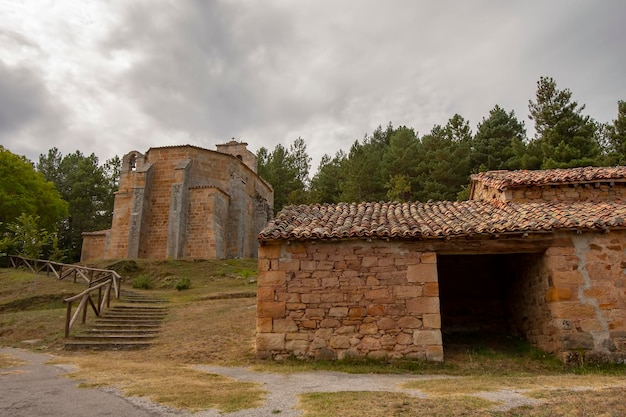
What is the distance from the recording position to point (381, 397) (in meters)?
5.05

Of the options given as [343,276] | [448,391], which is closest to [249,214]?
[343,276]

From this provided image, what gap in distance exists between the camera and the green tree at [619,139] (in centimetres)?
2483

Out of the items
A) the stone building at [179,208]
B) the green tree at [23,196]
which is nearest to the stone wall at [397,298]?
the stone building at [179,208]

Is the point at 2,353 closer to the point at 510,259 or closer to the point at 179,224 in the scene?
the point at 510,259

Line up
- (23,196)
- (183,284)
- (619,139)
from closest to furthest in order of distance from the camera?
(183,284)
(619,139)
(23,196)

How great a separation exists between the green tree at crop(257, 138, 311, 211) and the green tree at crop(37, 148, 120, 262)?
16.4m

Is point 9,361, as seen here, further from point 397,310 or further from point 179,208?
point 179,208

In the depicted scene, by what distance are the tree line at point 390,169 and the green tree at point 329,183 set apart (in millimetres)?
97

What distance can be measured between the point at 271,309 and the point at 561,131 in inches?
993

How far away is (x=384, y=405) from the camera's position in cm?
461

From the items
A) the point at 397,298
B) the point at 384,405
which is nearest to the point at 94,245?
the point at 397,298

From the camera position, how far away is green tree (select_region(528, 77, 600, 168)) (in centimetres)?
2367

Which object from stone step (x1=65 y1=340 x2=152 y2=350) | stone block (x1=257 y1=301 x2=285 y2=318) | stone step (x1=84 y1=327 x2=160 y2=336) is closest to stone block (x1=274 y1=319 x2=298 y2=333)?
stone block (x1=257 y1=301 x2=285 y2=318)

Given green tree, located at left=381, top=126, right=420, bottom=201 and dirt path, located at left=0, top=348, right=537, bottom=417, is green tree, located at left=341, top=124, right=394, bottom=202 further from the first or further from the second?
dirt path, located at left=0, top=348, right=537, bottom=417
